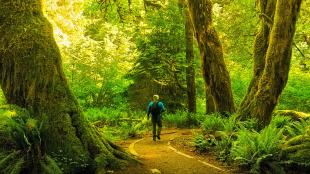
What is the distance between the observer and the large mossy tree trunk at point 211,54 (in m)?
16.6

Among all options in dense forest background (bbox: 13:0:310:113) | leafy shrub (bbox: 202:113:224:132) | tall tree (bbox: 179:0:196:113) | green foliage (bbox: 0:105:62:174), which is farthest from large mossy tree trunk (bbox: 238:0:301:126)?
dense forest background (bbox: 13:0:310:113)

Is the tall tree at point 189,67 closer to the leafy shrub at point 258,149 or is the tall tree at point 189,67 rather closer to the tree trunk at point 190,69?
the tree trunk at point 190,69

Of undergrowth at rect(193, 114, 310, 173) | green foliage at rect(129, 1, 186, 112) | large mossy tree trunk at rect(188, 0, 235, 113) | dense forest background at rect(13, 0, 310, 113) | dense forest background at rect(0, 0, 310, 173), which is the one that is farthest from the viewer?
dense forest background at rect(13, 0, 310, 113)

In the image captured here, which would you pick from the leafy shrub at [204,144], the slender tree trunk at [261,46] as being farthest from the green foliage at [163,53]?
the leafy shrub at [204,144]

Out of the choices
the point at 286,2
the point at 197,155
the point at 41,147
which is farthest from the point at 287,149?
the point at 41,147

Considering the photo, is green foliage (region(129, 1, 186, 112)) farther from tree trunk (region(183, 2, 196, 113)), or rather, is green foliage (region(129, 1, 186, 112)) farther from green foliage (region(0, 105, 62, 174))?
green foliage (region(0, 105, 62, 174))

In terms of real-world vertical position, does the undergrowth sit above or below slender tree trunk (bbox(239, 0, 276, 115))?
below

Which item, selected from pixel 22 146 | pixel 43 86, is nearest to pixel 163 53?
pixel 43 86

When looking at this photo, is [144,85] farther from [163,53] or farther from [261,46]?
[261,46]

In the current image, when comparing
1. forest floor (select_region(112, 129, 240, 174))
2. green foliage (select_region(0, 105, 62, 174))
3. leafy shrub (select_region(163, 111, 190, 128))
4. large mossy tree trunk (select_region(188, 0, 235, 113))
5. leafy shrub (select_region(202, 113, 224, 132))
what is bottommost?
leafy shrub (select_region(163, 111, 190, 128))

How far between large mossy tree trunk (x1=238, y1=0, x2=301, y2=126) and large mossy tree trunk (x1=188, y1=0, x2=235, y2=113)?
3304 millimetres

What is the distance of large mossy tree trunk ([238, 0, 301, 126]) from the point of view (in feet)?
37.7

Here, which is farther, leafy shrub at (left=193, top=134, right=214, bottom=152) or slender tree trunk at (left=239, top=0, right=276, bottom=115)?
slender tree trunk at (left=239, top=0, right=276, bottom=115)

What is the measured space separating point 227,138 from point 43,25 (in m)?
6.11
